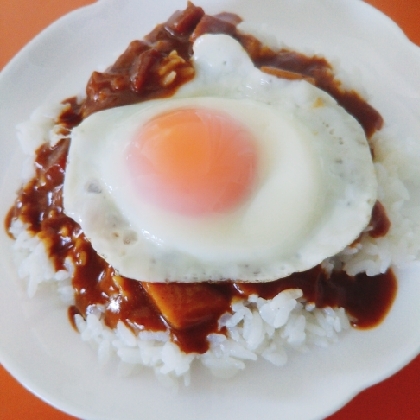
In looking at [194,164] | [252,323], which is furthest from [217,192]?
[252,323]

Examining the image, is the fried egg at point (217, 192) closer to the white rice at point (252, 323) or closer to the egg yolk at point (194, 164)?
the egg yolk at point (194, 164)

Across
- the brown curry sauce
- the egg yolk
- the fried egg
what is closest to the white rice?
the brown curry sauce

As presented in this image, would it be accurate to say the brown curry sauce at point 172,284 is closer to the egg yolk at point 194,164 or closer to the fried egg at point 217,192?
the fried egg at point 217,192

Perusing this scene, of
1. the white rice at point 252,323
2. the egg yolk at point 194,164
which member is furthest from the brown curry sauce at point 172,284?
the egg yolk at point 194,164

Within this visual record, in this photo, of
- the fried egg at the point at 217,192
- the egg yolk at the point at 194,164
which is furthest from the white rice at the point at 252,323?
the egg yolk at the point at 194,164

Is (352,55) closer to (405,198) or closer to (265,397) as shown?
(405,198)
